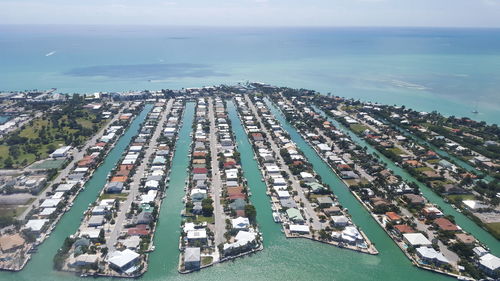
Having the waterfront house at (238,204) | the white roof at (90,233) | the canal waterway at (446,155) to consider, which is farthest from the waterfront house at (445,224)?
the white roof at (90,233)

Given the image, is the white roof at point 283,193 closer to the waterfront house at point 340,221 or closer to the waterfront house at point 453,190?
the waterfront house at point 340,221

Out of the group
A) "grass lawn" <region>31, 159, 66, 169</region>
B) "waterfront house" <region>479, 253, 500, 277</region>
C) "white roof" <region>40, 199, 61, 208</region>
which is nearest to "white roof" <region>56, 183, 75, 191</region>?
"white roof" <region>40, 199, 61, 208</region>

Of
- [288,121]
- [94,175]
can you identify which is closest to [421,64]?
[288,121]

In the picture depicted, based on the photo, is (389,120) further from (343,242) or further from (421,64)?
(421,64)

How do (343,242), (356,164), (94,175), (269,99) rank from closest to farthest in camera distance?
(343,242) < (94,175) < (356,164) < (269,99)

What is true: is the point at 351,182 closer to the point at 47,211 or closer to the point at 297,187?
the point at 297,187

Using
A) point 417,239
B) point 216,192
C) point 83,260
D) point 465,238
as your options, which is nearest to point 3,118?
point 216,192
